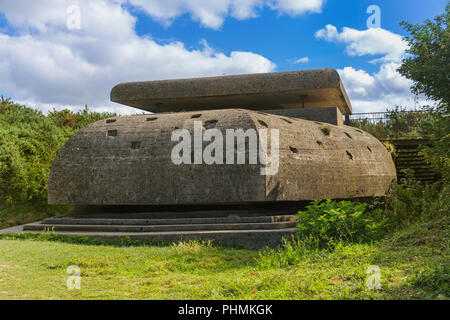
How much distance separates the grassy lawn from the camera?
549cm

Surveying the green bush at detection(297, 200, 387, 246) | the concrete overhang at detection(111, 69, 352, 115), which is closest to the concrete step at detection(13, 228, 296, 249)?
the green bush at detection(297, 200, 387, 246)

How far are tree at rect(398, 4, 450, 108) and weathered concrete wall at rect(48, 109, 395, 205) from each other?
3344 millimetres

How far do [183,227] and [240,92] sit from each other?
6.50 meters

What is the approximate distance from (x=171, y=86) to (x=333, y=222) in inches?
368

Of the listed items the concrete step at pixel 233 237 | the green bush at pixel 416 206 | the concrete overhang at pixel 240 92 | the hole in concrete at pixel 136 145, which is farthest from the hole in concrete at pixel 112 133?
the green bush at pixel 416 206

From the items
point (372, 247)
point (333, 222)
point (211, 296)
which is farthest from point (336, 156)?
point (211, 296)

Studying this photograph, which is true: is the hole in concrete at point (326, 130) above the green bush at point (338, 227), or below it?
above

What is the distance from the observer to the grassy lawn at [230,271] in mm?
5488

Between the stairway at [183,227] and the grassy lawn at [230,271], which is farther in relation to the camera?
the stairway at [183,227]

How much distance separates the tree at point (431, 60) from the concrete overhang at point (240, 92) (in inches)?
149

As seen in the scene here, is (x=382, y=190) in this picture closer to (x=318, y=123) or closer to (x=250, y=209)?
(x=318, y=123)

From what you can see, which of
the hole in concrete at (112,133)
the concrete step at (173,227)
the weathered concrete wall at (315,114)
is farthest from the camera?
the weathered concrete wall at (315,114)

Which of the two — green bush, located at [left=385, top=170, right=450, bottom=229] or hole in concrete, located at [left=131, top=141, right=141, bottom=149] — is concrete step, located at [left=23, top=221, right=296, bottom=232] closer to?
hole in concrete, located at [left=131, top=141, right=141, bottom=149]

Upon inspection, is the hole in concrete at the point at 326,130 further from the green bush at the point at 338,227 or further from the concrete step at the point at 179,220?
the green bush at the point at 338,227
